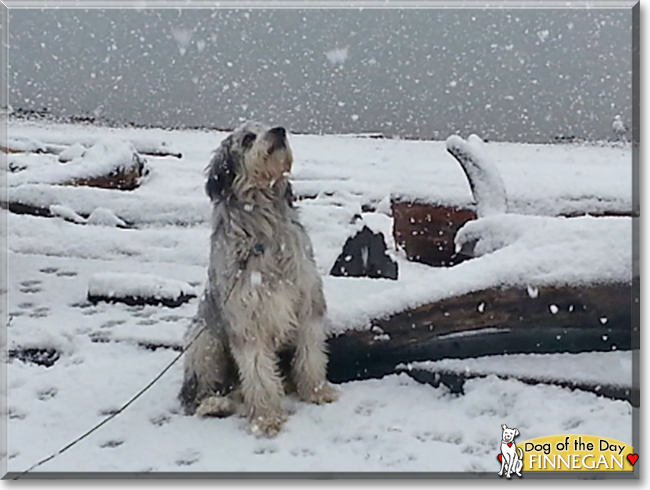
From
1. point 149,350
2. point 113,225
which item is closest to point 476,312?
point 149,350

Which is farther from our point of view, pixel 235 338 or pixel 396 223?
pixel 396 223

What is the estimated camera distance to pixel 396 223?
320 inches

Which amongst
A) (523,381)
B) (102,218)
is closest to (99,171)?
(102,218)

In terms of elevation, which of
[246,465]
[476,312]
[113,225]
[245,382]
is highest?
[113,225]

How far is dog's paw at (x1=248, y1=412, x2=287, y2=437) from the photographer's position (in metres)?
4.15

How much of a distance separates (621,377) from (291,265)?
6.45ft

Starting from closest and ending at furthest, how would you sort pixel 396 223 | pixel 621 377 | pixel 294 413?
1. pixel 621 377
2. pixel 294 413
3. pixel 396 223

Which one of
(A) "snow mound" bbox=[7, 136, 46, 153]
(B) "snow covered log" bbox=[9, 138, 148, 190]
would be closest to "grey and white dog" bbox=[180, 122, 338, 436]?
(B) "snow covered log" bbox=[9, 138, 148, 190]

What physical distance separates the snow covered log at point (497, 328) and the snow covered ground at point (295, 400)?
7cm

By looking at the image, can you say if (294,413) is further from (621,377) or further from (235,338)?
(621,377)

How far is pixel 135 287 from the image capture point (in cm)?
622

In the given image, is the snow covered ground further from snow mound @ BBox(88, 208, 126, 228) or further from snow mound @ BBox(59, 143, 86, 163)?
snow mound @ BBox(59, 143, 86, 163)

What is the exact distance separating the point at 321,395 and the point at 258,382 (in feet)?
1.42

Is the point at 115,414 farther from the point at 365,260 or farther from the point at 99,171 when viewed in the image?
the point at 99,171
